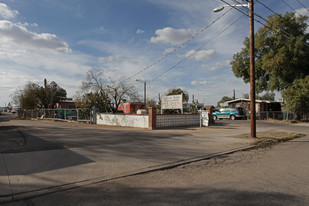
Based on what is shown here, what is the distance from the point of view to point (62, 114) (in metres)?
29.2

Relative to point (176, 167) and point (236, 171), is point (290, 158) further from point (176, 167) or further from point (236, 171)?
point (176, 167)

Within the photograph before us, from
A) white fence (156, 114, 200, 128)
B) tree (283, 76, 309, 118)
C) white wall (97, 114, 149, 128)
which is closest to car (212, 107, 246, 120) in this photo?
tree (283, 76, 309, 118)

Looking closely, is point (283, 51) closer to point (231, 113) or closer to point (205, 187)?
point (231, 113)

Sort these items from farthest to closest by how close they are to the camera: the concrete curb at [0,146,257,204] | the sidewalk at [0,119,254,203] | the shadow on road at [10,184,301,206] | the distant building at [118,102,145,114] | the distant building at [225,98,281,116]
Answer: the distant building at [225,98,281,116] < the distant building at [118,102,145,114] < the sidewalk at [0,119,254,203] < the concrete curb at [0,146,257,204] < the shadow on road at [10,184,301,206]

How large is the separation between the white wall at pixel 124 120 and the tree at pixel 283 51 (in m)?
21.3

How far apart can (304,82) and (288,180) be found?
2858 cm

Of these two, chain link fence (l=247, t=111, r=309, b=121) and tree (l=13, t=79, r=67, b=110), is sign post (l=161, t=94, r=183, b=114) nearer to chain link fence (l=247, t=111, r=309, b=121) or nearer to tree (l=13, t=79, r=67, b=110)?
chain link fence (l=247, t=111, r=309, b=121)

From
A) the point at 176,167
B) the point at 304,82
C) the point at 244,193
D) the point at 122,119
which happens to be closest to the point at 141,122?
the point at 122,119

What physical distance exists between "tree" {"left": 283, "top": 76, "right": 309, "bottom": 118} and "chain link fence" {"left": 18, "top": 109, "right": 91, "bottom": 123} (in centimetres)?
2640

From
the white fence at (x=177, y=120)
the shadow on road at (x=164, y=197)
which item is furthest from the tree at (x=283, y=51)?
the shadow on road at (x=164, y=197)

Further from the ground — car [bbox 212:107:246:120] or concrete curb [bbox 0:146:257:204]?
car [bbox 212:107:246:120]

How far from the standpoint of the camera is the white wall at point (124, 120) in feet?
58.3

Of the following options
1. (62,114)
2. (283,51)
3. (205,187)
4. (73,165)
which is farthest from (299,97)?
(62,114)

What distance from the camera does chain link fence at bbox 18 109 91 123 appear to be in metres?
23.6
